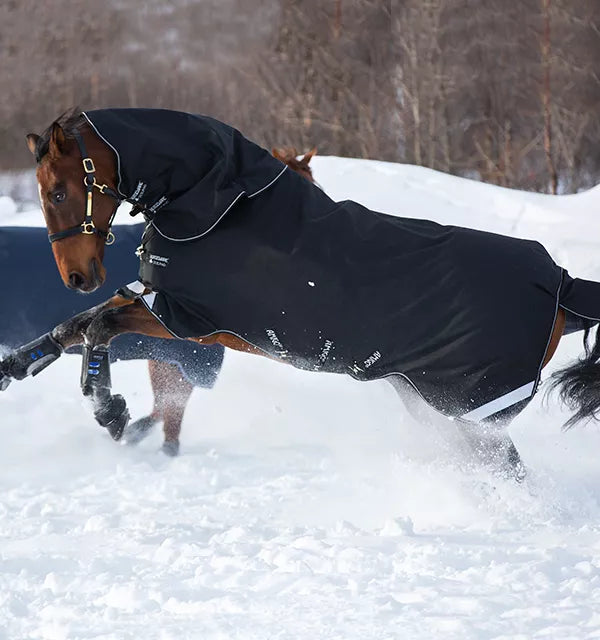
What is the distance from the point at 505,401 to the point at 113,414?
147cm

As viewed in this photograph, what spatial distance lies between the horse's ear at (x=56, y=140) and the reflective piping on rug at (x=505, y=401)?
164cm

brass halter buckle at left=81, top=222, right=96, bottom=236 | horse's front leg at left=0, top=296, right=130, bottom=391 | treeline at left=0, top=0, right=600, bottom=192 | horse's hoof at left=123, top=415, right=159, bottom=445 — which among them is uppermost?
brass halter buckle at left=81, top=222, right=96, bottom=236

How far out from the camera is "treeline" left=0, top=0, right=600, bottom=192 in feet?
36.1

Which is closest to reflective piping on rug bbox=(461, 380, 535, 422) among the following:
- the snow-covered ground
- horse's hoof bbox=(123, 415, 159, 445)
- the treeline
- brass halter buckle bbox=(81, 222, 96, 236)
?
the snow-covered ground

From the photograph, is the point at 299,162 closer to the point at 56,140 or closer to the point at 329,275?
the point at 329,275

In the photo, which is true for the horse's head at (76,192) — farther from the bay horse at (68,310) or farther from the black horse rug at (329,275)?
the bay horse at (68,310)

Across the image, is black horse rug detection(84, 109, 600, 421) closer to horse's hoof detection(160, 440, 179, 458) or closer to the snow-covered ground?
the snow-covered ground

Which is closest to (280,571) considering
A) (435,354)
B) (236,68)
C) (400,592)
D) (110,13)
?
(400,592)

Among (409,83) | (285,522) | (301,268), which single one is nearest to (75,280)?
(301,268)

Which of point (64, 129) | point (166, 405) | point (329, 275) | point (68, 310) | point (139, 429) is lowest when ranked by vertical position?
point (139, 429)

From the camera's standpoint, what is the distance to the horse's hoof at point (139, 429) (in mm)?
4354

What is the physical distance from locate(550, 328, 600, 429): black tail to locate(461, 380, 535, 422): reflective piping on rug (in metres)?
0.12

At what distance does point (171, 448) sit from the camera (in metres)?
4.21

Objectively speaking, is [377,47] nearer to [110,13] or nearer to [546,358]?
[110,13]
